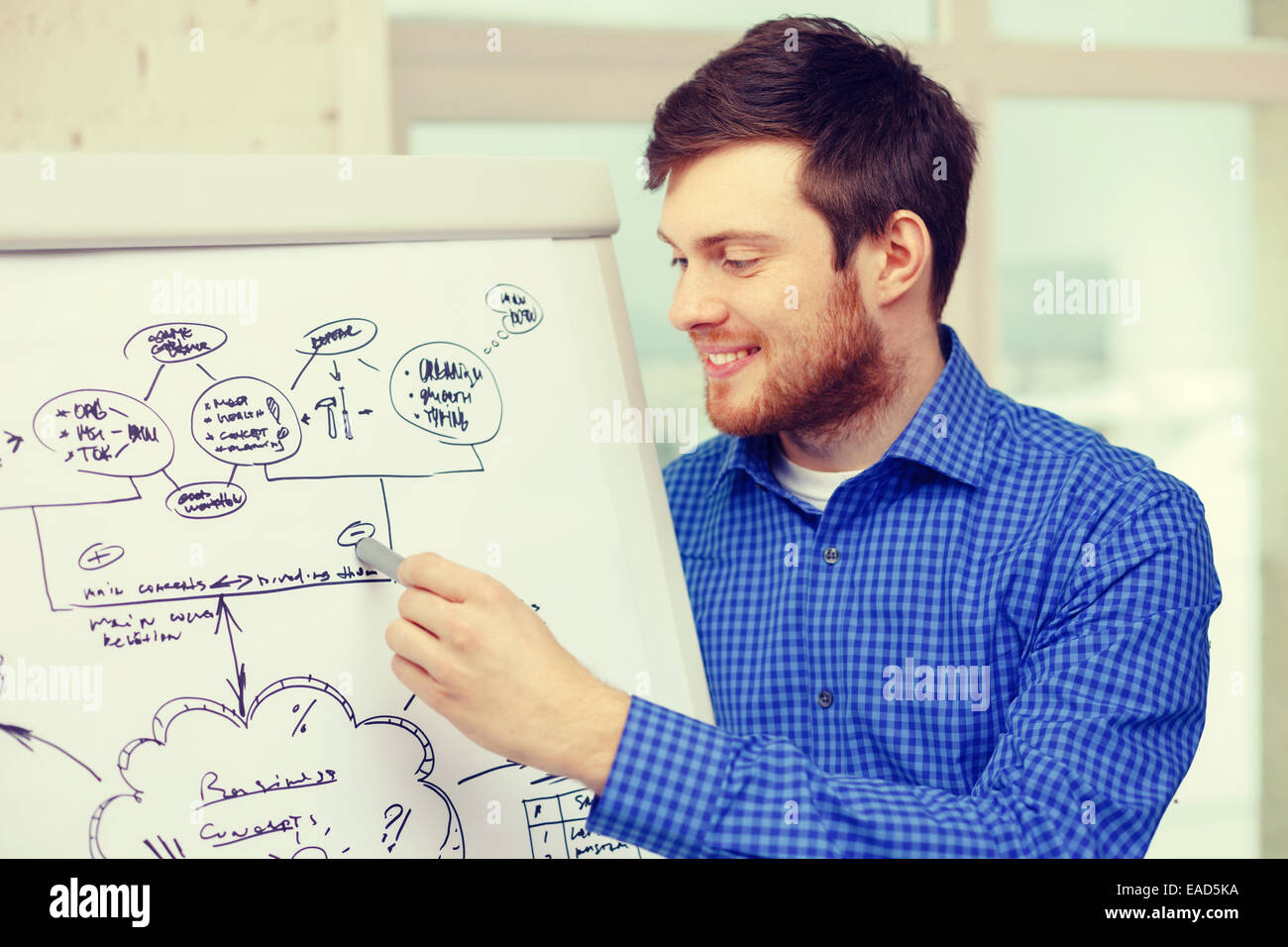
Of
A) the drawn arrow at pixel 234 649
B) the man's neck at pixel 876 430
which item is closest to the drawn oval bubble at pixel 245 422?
the drawn arrow at pixel 234 649

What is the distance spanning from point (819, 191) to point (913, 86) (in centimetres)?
23

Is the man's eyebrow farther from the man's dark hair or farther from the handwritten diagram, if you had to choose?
the handwritten diagram

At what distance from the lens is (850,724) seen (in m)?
1.09

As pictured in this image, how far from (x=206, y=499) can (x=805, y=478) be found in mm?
667

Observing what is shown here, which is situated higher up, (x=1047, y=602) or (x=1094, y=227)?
(x=1094, y=227)

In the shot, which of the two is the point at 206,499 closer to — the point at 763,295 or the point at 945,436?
the point at 763,295

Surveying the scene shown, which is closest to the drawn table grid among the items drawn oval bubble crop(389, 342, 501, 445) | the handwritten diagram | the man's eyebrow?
the handwritten diagram

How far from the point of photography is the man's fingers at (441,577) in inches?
31.0

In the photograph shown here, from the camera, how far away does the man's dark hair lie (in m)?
1.13

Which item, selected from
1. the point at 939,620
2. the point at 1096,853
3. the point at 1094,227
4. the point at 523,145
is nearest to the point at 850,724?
the point at 939,620

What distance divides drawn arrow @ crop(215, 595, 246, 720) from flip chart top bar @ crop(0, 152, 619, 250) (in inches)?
11.5

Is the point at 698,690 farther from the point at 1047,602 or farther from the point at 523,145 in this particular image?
the point at 523,145

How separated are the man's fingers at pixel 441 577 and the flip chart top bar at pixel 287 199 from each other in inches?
11.4

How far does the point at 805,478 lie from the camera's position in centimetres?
122
